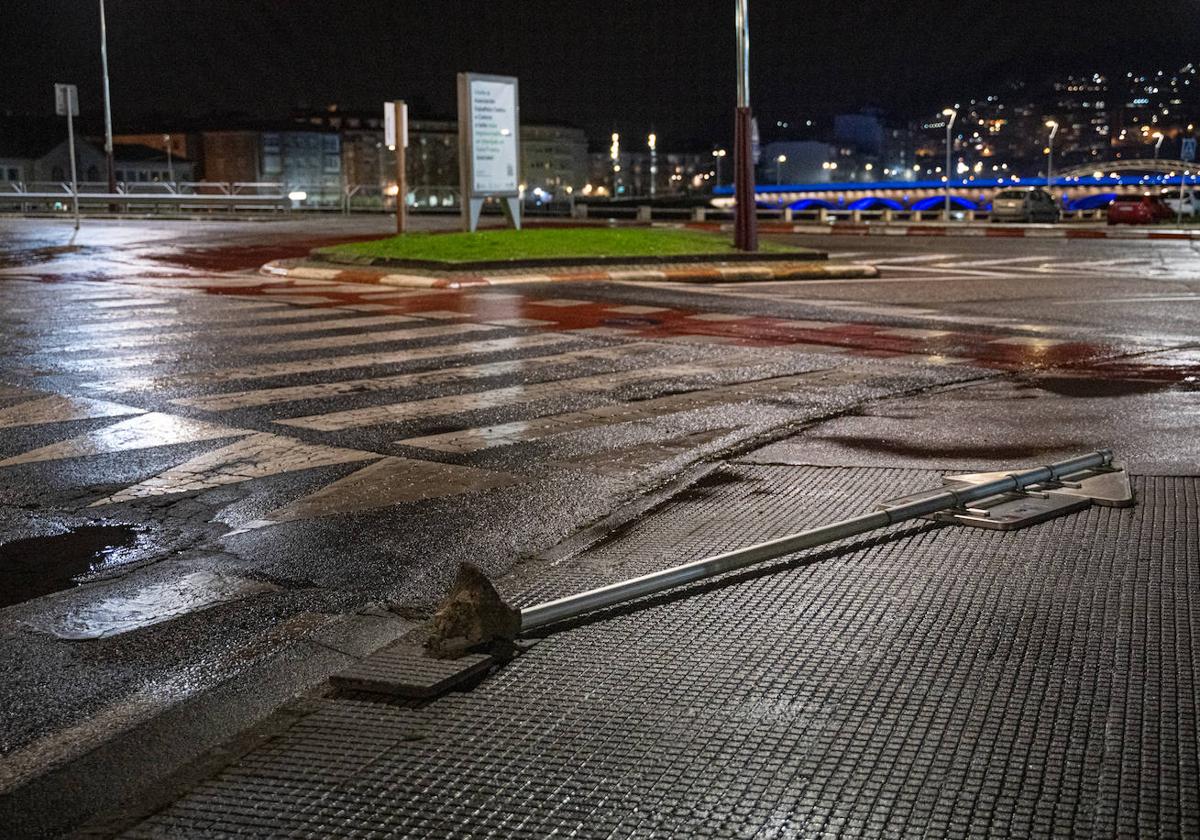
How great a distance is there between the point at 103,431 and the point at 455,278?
1059 centimetres

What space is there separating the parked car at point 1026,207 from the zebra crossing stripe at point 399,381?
44690mm

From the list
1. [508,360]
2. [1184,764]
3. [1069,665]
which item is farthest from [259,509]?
[508,360]

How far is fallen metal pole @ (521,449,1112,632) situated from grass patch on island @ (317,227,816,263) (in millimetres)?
13953

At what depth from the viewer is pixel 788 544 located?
16.5 feet

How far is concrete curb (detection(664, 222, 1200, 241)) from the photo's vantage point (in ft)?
118

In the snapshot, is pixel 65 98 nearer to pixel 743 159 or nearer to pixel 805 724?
pixel 743 159

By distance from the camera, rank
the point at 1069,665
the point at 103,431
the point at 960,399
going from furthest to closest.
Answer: the point at 960,399 → the point at 103,431 → the point at 1069,665

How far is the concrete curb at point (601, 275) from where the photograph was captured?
718 inches

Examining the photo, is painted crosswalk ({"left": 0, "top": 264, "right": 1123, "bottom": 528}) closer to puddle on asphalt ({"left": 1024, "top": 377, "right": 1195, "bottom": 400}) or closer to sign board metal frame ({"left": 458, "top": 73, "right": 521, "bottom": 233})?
puddle on asphalt ({"left": 1024, "top": 377, "right": 1195, "bottom": 400})

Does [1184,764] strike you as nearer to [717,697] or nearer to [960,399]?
[717,697]

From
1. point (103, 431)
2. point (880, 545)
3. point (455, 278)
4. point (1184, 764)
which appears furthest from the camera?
point (455, 278)

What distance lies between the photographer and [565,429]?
26.0 ft

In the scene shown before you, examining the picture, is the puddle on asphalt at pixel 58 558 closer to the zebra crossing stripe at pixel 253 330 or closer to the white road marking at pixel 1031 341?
the zebra crossing stripe at pixel 253 330

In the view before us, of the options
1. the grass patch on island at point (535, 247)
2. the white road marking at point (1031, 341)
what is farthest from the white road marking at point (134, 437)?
the grass patch on island at point (535, 247)
